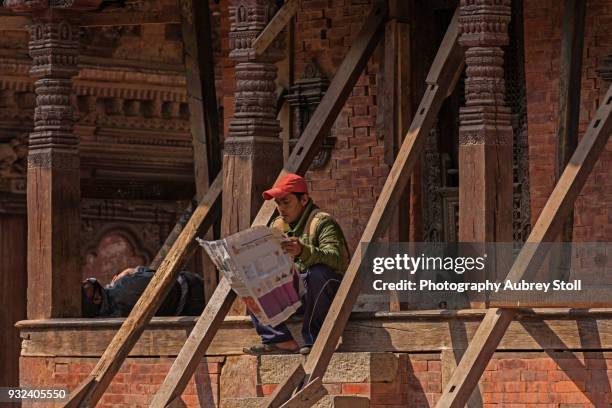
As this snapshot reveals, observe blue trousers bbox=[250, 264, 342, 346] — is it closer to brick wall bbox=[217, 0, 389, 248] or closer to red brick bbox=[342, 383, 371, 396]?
red brick bbox=[342, 383, 371, 396]

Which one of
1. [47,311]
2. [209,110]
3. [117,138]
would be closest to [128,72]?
[117,138]

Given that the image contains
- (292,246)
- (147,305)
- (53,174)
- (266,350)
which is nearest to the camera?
(292,246)

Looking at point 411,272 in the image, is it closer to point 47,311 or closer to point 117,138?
point 47,311

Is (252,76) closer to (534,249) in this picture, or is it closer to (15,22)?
(534,249)

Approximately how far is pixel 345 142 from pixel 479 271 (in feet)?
11.8

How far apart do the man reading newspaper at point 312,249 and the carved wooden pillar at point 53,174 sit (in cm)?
232

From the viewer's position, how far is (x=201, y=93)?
1845 centimetres

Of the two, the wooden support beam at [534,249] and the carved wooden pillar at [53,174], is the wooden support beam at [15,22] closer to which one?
the carved wooden pillar at [53,174]

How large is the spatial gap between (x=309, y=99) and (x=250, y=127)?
2509mm

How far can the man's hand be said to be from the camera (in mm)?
14883

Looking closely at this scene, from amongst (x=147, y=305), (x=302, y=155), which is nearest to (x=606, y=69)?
(x=302, y=155)

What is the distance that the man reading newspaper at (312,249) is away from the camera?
49.7 feet

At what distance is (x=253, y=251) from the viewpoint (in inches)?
584

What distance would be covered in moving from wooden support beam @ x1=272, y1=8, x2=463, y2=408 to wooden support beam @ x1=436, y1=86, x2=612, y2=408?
0.87 metres
